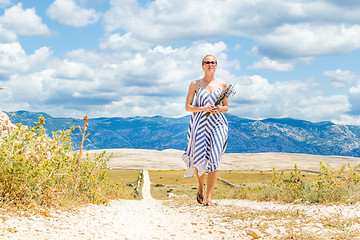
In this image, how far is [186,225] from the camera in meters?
7.16

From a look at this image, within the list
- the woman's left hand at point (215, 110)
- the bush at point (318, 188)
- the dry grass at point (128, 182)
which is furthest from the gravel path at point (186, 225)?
the dry grass at point (128, 182)

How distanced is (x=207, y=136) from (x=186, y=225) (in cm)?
302

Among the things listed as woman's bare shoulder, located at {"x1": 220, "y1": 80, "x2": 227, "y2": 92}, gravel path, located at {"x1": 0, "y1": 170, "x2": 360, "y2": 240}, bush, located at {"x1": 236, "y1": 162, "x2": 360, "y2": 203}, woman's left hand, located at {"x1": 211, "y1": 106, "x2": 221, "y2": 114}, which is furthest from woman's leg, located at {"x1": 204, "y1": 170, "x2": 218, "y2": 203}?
bush, located at {"x1": 236, "y1": 162, "x2": 360, "y2": 203}

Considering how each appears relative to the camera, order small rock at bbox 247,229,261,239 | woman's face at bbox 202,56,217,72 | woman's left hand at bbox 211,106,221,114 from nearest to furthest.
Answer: small rock at bbox 247,229,261,239 < woman's left hand at bbox 211,106,221,114 < woman's face at bbox 202,56,217,72

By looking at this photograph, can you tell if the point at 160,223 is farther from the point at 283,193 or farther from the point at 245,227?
the point at 283,193

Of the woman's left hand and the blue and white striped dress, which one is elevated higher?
the woman's left hand

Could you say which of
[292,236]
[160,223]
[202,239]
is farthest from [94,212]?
[292,236]

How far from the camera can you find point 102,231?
6.26 metres

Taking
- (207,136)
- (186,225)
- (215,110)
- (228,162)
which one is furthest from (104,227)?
(228,162)

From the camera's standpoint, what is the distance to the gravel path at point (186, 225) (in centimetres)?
586

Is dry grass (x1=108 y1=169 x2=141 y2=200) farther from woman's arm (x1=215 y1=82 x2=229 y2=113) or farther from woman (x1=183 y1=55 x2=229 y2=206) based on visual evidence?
woman's arm (x1=215 y1=82 x2=229 y2=113)

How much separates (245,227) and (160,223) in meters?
1.86

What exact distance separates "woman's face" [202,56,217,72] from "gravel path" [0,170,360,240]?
3904mm

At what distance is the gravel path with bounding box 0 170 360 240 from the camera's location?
586 centimetres
